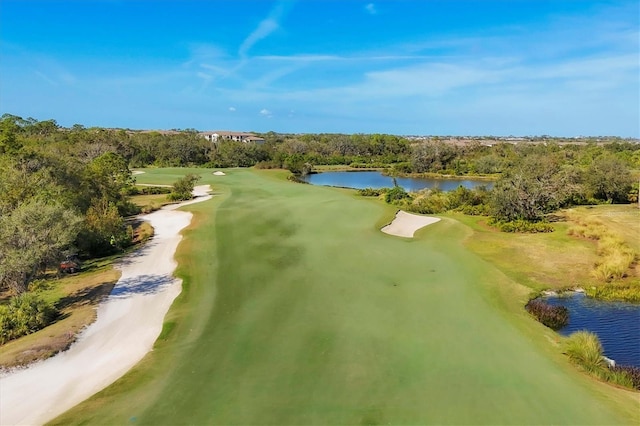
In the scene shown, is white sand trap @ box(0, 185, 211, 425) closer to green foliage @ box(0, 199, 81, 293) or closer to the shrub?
green foliage @ box(0, 199, 81, 293)

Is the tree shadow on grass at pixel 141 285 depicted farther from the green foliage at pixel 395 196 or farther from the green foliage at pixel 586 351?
the green foliage at pixel 395 196

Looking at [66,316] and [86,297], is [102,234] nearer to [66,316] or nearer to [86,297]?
[86,297]

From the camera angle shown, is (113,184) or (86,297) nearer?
(86,297)

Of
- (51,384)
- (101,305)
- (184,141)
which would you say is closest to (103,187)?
(101,305)

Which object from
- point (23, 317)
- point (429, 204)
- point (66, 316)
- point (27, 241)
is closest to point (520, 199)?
point (429, 204)

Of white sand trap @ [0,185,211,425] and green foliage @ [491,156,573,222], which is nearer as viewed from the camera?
white sand trap @ [0,185,211,425]

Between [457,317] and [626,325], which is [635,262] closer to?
[626,325]

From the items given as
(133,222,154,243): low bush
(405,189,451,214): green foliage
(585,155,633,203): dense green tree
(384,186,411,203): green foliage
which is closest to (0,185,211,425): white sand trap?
(133,222,154,243): low bush
